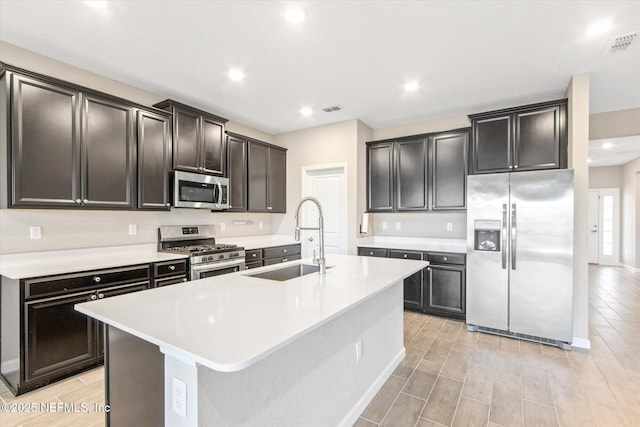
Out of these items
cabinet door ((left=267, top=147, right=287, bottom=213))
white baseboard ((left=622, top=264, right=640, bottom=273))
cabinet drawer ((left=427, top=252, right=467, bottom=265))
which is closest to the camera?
cabinet drawer ((left=427, top=252, right=467, bottom=265))

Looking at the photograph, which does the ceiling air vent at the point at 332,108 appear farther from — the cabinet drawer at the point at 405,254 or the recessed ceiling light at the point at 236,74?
the cabinet drawer at the point at 405,254

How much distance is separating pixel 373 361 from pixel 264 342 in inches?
60.9

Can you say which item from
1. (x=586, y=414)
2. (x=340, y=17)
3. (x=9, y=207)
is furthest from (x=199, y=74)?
(x=586, y=414)

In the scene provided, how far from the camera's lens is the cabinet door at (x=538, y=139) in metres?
3.33

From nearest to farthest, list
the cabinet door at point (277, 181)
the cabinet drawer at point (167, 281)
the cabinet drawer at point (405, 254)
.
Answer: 1. the cabinet drawer at point (167, 281)
2. the cabinet drawer at point (405, 254)
3. the cabinet door at point (277, 181)

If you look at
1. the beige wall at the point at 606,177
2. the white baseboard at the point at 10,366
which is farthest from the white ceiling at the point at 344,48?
the beige wall at the point at 606,177

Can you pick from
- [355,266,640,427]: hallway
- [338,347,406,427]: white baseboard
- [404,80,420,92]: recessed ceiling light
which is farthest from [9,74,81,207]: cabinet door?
[404,80,420,92]: recessed ceiling light

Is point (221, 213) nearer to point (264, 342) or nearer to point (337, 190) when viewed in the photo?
point (337, 190)

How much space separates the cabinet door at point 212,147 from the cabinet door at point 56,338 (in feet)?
6.53

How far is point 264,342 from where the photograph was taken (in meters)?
0.98

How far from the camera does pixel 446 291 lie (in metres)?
3.84

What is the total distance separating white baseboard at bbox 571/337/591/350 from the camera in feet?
9.93

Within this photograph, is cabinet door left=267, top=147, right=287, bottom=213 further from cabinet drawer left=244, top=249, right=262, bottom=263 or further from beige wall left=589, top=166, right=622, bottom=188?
beige wall left=589, top=166, right=622, bottom=188

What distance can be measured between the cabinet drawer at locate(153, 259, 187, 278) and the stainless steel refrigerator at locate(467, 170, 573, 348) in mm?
3280
